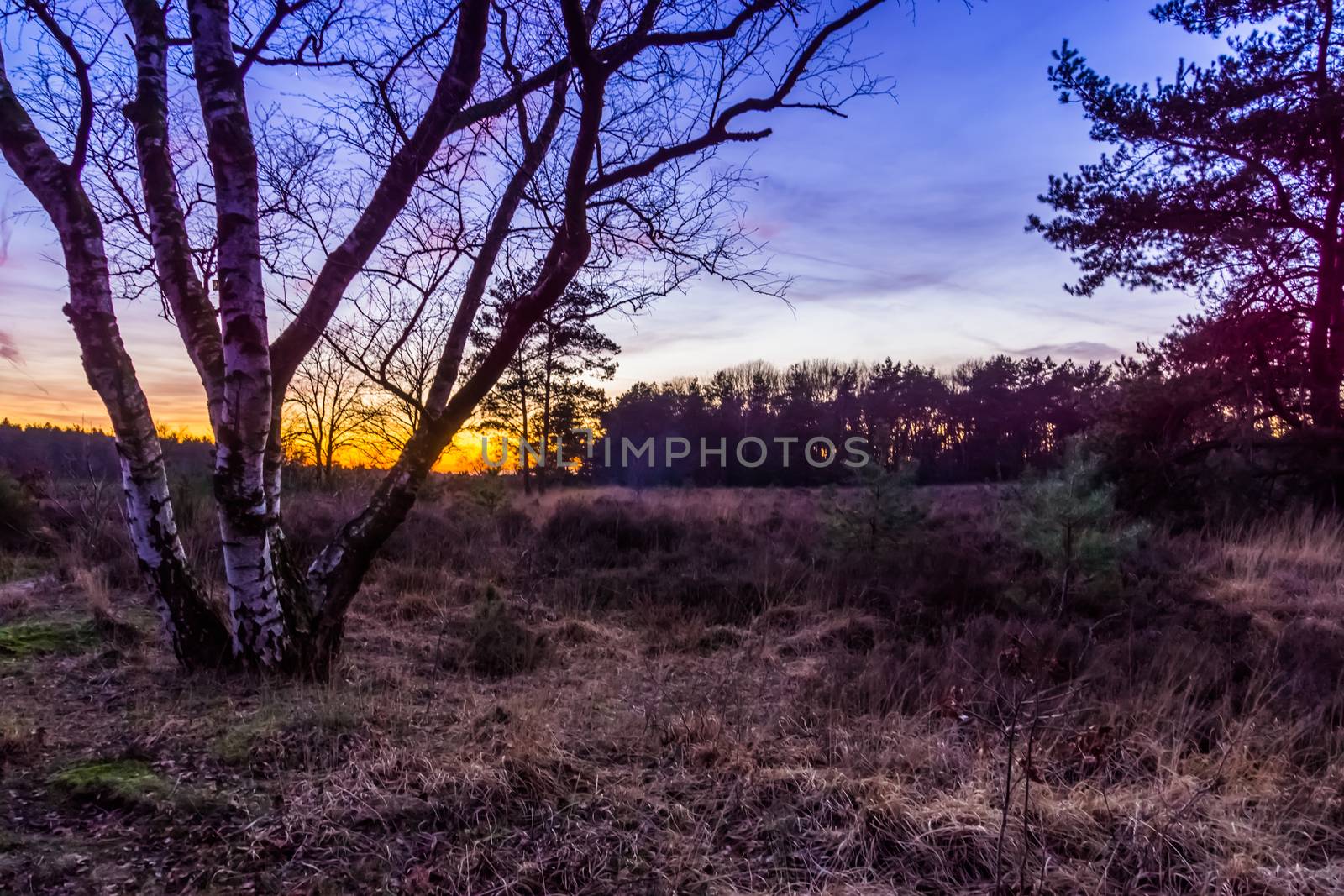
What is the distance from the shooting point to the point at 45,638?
518cm

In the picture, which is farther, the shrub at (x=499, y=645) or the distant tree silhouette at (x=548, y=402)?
the distant tree silhouette at (x=548, y=402)

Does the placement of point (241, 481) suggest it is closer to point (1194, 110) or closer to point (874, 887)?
point (874, 887)

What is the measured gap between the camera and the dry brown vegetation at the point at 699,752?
8.43ft

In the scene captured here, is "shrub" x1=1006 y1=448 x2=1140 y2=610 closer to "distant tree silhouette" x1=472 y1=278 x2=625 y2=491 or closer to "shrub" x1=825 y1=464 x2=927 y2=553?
"shrub" x1=825 y1=464 x2=927 y2=553

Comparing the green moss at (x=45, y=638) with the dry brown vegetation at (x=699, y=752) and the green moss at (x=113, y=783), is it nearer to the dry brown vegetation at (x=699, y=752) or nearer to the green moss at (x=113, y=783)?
the dry brown vegetation at (x=699, y=752)

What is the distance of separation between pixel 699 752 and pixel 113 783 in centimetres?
243

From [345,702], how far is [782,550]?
23.3ft

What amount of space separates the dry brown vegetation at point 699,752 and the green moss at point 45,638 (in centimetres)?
3

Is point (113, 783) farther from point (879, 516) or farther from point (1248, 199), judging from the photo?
point (1248, 199)

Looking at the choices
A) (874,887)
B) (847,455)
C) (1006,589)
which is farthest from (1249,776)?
(847,455)

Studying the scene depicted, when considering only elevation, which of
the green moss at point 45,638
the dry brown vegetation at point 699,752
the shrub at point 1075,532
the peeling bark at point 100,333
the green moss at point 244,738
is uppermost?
the peeling bark at point 100,333

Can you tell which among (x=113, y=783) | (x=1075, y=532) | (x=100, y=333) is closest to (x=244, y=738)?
(x=113, y=783)

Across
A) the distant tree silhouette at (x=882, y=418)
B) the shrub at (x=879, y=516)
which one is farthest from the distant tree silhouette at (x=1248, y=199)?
the distant tree silhouette at (x=882, y=418)

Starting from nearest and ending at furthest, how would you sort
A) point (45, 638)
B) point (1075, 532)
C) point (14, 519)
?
point (45, 638) < point (1075, 532) < point (14, 519)
